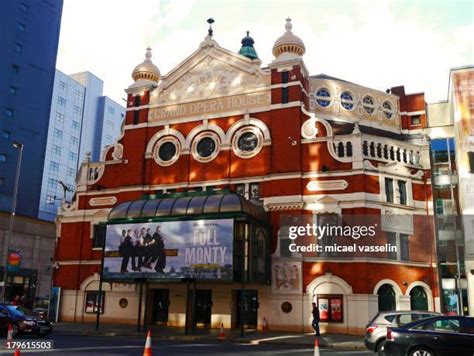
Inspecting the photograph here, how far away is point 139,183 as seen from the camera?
35.8m

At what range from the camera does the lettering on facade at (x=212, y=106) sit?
33844mm

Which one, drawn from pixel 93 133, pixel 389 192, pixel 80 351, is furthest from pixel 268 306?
pixel 93 133

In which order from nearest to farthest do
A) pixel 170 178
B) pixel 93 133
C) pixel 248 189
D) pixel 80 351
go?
1. pixel 80 351
2. pixel 248 189
3. pixel 170 178
4. pixel 93 133

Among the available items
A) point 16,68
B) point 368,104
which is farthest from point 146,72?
point 16,68

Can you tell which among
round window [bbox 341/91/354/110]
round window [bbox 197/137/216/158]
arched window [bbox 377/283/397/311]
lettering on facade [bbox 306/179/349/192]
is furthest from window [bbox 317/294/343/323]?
round window [bbox 341/91/354/110]

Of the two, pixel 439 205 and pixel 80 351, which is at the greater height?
pixel 439 205

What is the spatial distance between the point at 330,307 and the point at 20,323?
16.2 meters

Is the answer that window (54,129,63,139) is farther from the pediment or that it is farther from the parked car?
the parked car

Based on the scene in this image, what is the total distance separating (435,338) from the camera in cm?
1337

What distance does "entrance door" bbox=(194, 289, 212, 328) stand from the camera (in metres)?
31.7

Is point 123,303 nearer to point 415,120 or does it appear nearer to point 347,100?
point 347,100

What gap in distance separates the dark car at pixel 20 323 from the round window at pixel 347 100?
972 inches

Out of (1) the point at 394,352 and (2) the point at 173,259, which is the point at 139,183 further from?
(1) the point at 394,352

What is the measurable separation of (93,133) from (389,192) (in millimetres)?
66559
